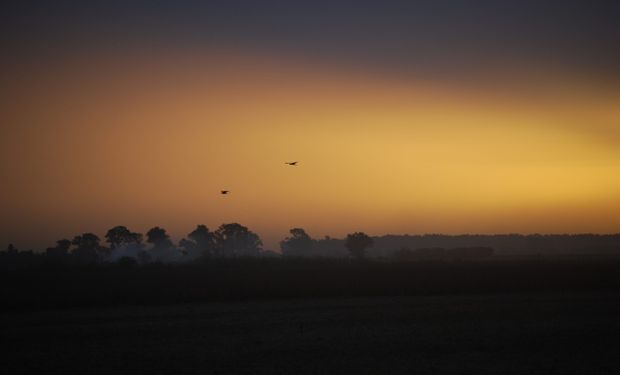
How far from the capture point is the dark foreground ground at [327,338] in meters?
19.7

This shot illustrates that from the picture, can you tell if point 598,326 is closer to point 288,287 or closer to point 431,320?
point 431,320

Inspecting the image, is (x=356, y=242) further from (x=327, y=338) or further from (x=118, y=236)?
(x=327, y=338)

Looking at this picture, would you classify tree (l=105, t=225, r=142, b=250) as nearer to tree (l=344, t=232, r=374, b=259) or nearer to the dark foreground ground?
tree (l=344, t=232, r=374, b=259)

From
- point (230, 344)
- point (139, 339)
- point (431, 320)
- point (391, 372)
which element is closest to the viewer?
point (391, 372)

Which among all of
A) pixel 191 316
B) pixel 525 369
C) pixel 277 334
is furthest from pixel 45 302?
pixel 525 369

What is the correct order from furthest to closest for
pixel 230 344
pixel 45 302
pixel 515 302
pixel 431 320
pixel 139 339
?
1. pixel 45 302
2. pixel 515 302
3. pixel 431 320
4. pixel 139 339
5. pixel 230 344

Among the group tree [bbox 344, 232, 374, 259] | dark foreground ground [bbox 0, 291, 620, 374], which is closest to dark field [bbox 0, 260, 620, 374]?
dark foreground ground [bbox 0, 291, 620, 374]

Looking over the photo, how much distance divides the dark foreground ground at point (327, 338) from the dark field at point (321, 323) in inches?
3.2

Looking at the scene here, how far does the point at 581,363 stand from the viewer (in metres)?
19.3

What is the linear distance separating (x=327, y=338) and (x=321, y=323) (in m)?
4.59

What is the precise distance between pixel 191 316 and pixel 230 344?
1012 centimetres

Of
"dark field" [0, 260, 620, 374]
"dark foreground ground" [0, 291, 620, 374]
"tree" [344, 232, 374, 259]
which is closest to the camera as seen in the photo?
"dark foreground ground" [0, 291, 620, 374]

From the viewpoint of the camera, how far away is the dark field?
796 inches

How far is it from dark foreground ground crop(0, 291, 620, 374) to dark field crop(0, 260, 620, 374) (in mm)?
82
